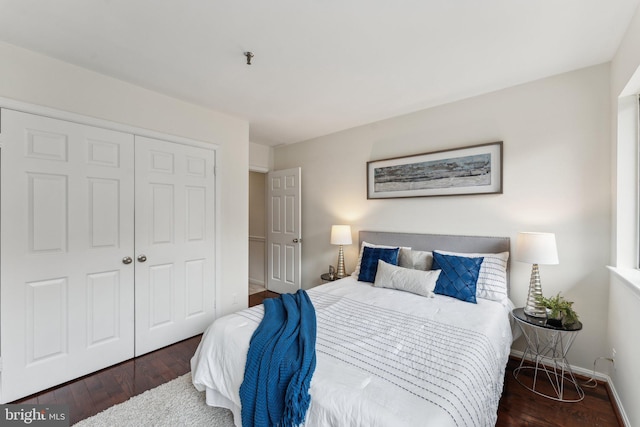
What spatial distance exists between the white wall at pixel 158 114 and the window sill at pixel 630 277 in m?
3.28

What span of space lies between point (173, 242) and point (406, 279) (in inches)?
90.4

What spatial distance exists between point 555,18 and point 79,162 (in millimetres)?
3449

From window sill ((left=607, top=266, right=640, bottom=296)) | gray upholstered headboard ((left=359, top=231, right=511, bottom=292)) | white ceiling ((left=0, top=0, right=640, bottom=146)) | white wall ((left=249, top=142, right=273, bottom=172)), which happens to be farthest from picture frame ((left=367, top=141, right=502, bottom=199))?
white wall ((left=249, top=142, right=273, bottom=172))

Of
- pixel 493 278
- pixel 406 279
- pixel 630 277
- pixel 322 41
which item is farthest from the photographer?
pixel 406 279

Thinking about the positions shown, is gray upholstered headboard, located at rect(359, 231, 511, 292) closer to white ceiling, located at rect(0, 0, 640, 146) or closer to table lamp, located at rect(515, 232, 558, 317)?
table lamp, located at rect(515, 232, 558, 317)

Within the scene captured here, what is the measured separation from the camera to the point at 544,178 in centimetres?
244

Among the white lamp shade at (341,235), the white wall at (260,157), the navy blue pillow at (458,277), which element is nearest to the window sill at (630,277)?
the navy blue pillow at (458,277)

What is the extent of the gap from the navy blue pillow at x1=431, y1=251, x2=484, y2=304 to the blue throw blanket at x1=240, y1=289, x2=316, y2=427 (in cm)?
135

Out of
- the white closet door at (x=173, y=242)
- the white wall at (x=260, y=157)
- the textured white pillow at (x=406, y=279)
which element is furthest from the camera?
the white wall at (x=260, y=157)

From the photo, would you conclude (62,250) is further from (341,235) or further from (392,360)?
(341,235)

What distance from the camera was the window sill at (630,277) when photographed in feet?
5.13

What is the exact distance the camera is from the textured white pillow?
8.14ft

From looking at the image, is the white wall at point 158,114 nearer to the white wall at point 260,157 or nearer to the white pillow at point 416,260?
the white wall at point 260,157

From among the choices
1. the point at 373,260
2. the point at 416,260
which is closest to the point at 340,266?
the point at 373,260
